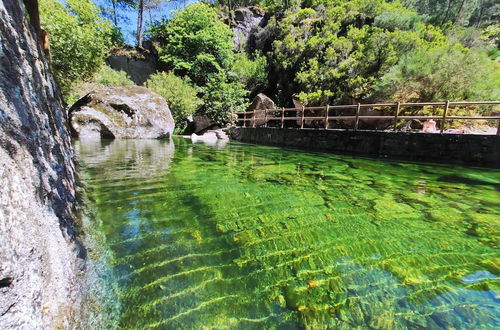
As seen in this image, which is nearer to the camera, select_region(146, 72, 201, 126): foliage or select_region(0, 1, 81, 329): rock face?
select_region(0, 1, 81, 329): rock face

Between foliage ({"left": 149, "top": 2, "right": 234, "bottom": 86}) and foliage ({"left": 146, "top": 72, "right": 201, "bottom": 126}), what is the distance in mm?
3624

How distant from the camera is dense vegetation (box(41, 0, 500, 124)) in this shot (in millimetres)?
11273

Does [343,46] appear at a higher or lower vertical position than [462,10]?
lower

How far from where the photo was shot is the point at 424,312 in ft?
4.98

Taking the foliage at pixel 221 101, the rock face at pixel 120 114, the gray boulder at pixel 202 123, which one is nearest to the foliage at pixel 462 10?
the foliage at pixel 221 101

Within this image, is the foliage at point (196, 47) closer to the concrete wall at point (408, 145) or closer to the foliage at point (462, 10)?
the concrete wall at point (408, 145)

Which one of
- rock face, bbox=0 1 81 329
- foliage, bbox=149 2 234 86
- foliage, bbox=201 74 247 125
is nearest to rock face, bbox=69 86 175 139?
foliage, bbox=201 74 247 125

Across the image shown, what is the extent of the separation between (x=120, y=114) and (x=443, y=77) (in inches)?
596

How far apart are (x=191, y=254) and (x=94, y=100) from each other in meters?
12.4

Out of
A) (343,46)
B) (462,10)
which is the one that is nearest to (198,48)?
(343,46)

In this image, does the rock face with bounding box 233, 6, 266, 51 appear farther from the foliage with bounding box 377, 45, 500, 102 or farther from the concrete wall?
the concrete wall

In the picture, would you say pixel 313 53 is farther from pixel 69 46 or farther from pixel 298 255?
pixel 298 255

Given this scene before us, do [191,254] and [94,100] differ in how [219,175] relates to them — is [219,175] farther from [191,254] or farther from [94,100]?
[94,100]

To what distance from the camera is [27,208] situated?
1.07 metres
